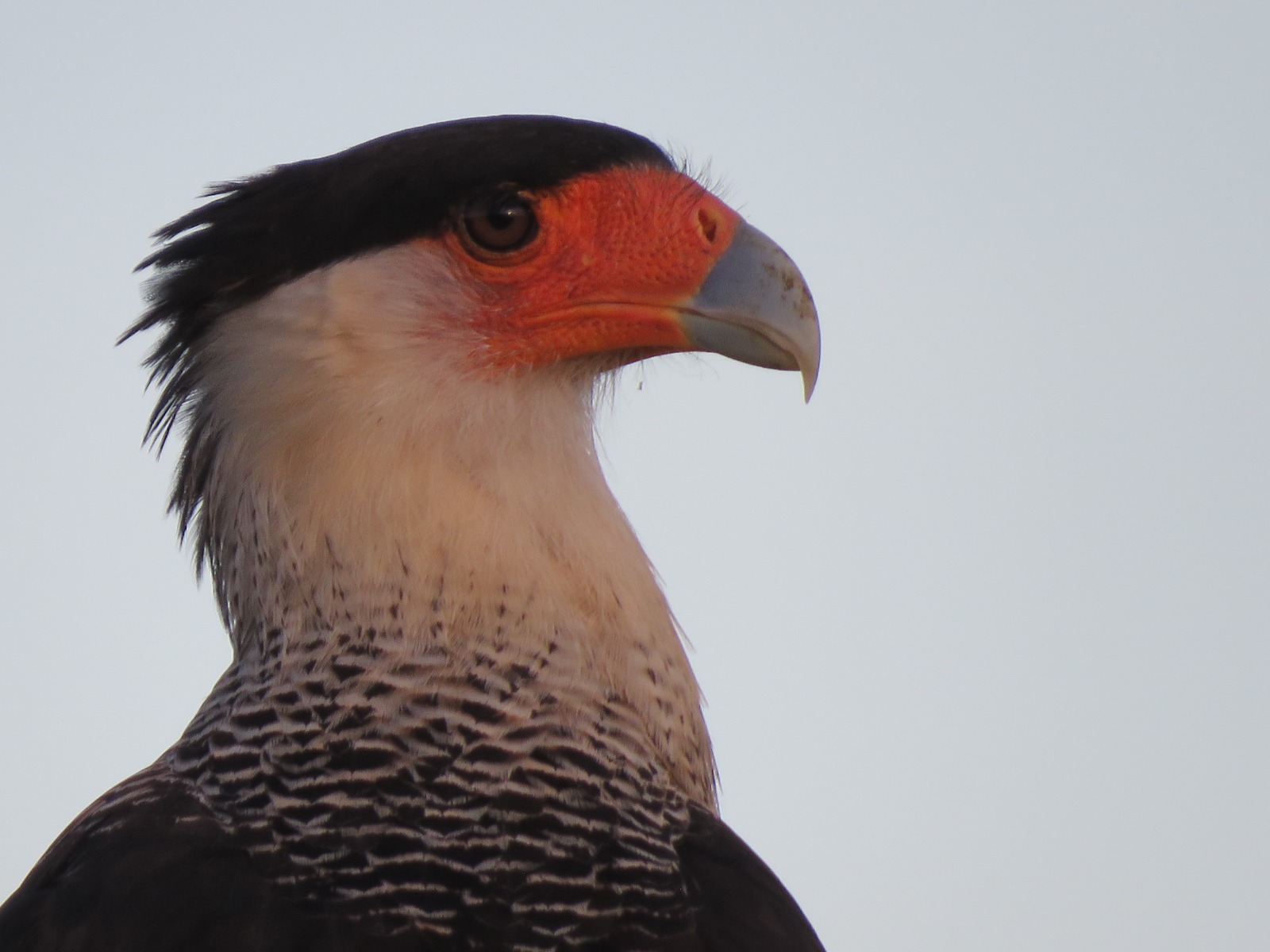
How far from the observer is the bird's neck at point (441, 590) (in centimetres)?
299

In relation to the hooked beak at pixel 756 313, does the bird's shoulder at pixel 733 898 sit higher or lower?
lower

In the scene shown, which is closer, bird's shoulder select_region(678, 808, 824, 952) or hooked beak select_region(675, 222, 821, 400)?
bird's shoulder select_region(678, 808, 824, 952)

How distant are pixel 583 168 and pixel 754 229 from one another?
423 millimetres

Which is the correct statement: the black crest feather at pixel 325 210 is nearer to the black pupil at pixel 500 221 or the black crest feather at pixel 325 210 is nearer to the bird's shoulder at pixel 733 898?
the black pupil at pixel 500 221

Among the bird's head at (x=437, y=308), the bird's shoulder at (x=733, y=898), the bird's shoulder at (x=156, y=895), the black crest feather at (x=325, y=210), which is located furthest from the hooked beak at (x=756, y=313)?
the bird's shoulder at (x=156, y=895)

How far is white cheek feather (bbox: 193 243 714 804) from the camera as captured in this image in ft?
10.1

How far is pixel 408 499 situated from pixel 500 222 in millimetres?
656

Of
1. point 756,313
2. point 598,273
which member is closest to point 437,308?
point 598,273

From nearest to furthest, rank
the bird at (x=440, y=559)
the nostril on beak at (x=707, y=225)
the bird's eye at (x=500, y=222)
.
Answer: the bird at (x=440, y=559) < the bird's eye at (x=500, y=222) < the nostril on beak at (x=707, y=225)

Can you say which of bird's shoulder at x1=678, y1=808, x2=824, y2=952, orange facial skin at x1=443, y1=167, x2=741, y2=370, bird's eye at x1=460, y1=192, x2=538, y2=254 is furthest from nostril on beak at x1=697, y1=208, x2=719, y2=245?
bird's shoulder at x1=678, y1=808, x2=824, y2=952

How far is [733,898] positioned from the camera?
8.97ft

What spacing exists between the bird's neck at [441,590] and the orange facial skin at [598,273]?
0.76ft

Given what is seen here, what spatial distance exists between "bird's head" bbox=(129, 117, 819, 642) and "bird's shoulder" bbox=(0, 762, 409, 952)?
2.38ft

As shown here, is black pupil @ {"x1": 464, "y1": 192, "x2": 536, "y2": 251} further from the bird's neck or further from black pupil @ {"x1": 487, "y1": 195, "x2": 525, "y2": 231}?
the bird's neck
